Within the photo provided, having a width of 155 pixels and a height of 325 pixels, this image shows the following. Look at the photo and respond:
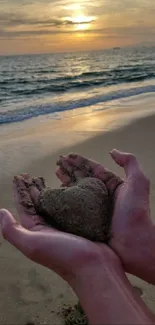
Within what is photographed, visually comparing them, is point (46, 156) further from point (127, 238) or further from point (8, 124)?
point (127, 238)

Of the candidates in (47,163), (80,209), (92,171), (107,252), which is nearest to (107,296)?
(107,252)

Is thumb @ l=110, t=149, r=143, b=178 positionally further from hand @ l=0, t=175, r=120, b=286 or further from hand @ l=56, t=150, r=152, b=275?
hand @ l=0, t=175, r=120, b=286

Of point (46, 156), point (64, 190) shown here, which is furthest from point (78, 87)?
point (64, 190)

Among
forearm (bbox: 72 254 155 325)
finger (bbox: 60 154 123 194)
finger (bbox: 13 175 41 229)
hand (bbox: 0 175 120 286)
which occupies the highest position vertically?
finger (bbox: 60 154 123 194)

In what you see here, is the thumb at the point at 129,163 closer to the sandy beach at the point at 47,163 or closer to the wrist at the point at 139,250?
the wrist at the point at 139,250

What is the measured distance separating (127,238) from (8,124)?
778 cm

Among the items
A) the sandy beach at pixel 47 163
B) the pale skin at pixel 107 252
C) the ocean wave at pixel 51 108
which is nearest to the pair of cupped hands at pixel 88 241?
the pale skin at pixel 107 252

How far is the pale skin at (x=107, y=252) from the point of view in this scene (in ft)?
7.63

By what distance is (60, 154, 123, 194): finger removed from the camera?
3152 mm

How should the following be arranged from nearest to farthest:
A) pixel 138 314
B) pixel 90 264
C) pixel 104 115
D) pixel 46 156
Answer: pixel 138 314, pixel 90 264, pixel 46 156, pixel 104 115

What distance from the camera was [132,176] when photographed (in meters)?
2.93

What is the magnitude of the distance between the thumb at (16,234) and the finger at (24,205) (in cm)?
21

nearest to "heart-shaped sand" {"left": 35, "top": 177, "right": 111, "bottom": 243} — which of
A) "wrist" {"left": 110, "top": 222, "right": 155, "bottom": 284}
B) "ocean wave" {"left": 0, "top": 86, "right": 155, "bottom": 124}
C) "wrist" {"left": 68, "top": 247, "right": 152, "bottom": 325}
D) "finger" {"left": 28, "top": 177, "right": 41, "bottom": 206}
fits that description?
"finger" {"left": 28, "top": 177, "right": 41, "bottom": 206}

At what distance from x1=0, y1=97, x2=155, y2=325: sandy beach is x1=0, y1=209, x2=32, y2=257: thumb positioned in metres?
0.79
